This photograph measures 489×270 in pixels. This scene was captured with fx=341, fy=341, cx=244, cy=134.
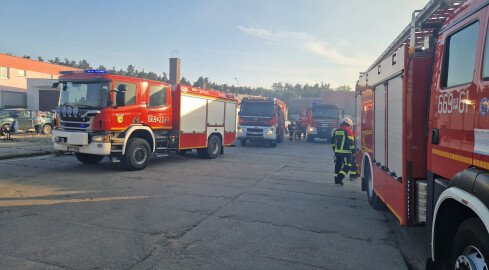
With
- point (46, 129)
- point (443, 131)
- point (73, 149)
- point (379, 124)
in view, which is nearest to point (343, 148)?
point (379, 124)

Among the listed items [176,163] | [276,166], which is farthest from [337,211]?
[176,163]

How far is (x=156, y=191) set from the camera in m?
7.20

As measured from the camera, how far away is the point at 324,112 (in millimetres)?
23656

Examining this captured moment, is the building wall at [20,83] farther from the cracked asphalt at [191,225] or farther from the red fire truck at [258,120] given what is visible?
the cracked asphalt at [191,225]

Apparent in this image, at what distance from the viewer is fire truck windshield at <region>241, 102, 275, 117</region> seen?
64.4ft

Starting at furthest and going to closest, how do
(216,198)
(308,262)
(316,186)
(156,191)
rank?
(316,186) → (156,191) → (216,198) → (308,262)

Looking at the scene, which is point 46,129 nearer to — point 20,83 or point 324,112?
point 324,112

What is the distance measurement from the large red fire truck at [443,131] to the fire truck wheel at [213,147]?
8660 millimetres

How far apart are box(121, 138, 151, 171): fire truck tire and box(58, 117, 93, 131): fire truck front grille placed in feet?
3.79

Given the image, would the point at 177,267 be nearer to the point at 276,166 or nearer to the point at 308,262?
the point at 308,262

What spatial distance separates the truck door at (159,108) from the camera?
10.2 meters

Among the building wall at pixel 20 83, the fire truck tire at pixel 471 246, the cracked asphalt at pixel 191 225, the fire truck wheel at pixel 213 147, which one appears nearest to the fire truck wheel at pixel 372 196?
the cracked asphalt at pixel 191 225

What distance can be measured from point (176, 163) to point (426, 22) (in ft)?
29.6

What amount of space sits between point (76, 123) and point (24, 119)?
1496 centimetres
